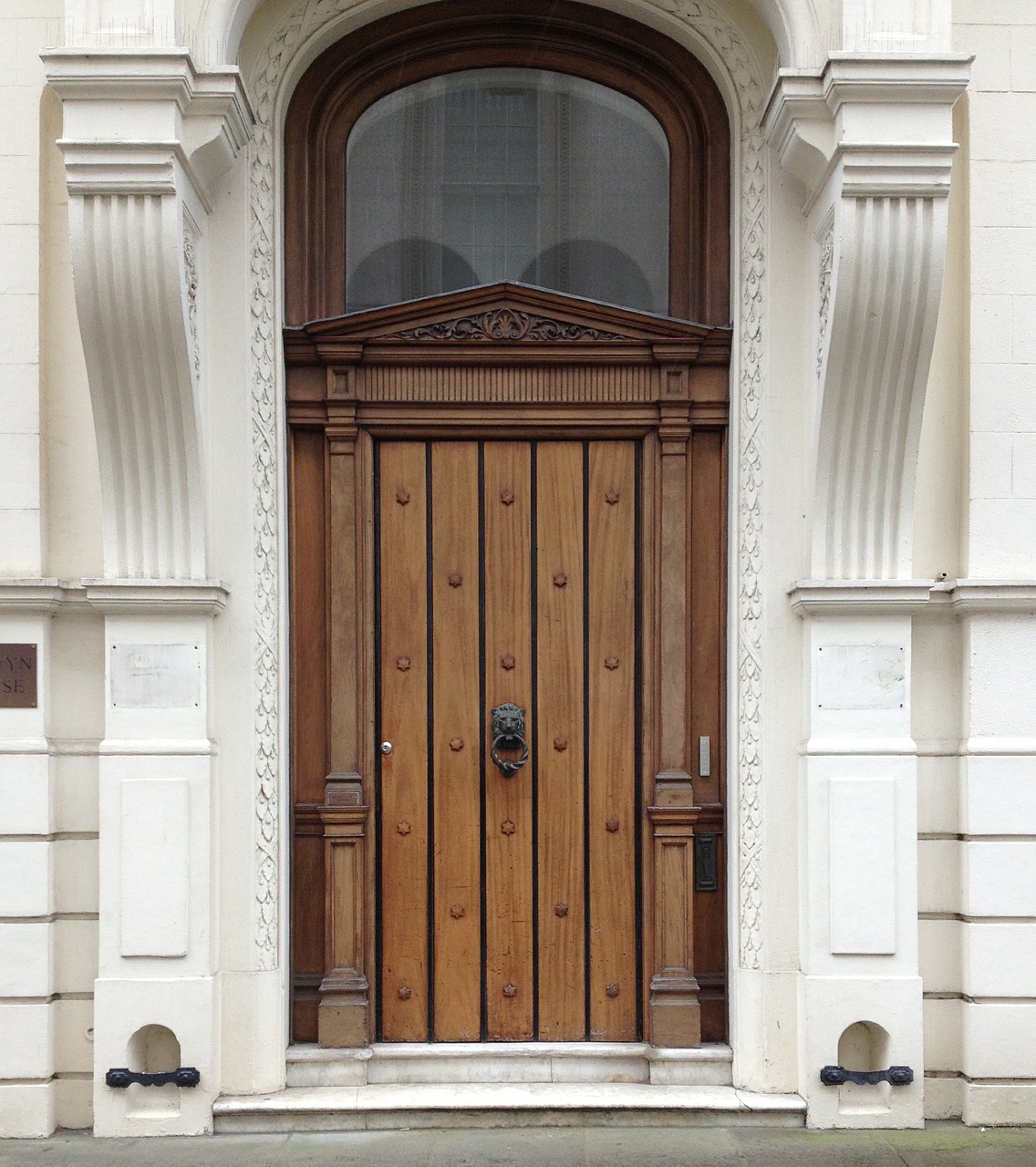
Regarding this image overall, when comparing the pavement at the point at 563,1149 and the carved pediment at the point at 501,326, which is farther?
the carved pediment at the point at 501,326

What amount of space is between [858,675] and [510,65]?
10.0ft

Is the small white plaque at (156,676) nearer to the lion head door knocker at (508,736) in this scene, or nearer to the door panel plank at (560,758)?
the lion head door knocker at (508,736)

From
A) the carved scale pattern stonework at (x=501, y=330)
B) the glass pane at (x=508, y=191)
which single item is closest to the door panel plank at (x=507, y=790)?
the carved scale pattern stonework at (x=501, y=330)

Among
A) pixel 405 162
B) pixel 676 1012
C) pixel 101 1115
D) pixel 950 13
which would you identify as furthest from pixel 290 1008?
pixel 950 13

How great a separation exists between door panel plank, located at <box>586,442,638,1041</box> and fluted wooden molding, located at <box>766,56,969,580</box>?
2.80ft

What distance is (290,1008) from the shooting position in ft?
19.1

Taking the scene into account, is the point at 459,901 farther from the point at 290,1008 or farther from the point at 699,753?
the point at 699,753

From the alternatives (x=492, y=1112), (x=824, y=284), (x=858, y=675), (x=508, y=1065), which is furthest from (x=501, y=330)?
(x=492, y=1112)

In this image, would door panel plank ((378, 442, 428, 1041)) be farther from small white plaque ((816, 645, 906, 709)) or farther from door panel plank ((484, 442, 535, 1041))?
small white plaque ((816, 645, 906, 709))

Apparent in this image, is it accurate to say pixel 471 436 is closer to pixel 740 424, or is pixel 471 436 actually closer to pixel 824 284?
pixel 740 424

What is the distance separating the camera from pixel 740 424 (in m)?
5.78

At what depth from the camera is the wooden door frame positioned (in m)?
5.79

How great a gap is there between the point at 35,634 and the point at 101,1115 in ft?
6.38

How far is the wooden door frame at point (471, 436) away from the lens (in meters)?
5.79
